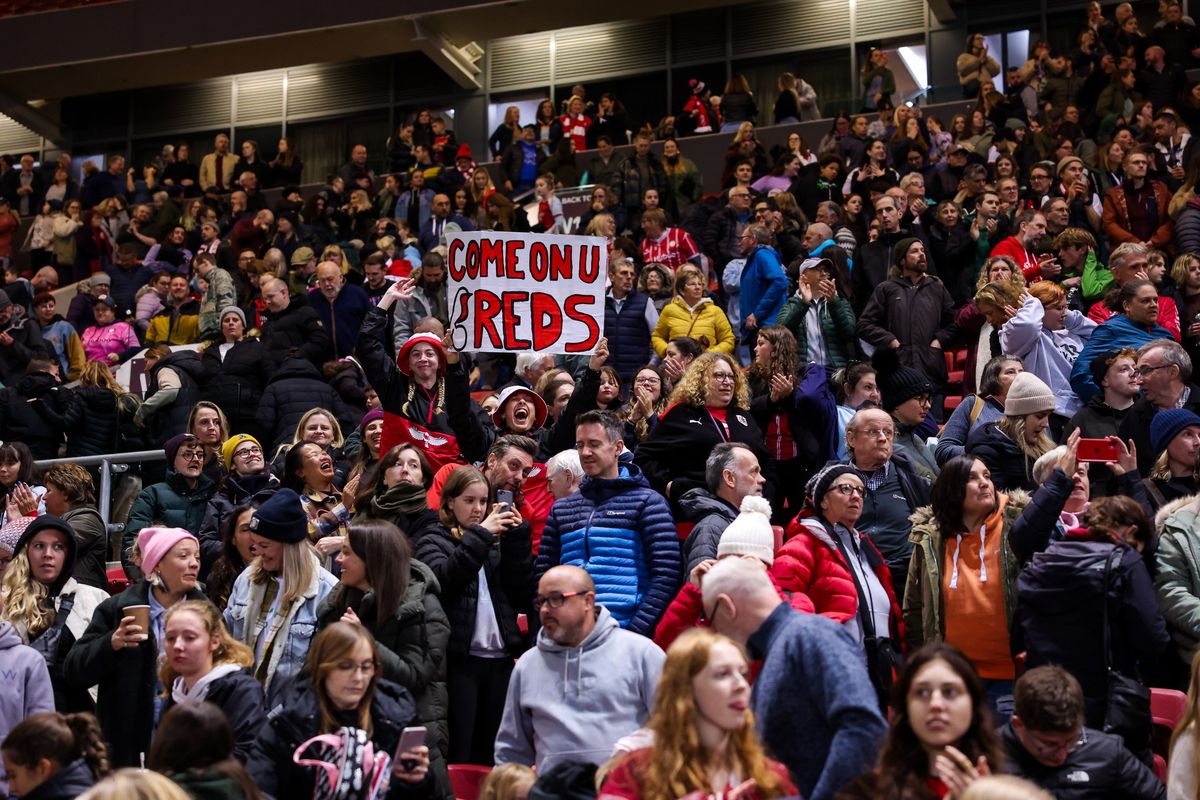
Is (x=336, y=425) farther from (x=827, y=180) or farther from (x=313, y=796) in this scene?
(x=827, y=180)

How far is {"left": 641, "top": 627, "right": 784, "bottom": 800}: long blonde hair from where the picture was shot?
439 cm

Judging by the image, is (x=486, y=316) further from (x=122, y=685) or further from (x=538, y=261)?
(x=122, y=685)

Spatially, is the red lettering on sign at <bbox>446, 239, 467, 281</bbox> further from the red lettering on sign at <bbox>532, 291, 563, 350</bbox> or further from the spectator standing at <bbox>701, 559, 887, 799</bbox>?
the spectator standing at <bbox>701, 559, 887, 799</bbox>

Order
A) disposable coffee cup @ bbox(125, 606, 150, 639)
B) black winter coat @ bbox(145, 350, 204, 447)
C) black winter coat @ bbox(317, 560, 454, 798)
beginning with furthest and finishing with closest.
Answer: black winter coat @ bbox(145, 350, 204, 447)
disposable coffee cup @ bbox(125, 606, 150, 639)
black winter coat @ bbox(317, 560, 454, 798)

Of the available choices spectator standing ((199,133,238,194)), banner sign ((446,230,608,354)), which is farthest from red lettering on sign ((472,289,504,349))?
spectator standing ((199,133,238,194))

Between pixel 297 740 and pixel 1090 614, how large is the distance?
2945mm

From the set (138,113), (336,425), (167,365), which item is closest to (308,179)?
(138,113)

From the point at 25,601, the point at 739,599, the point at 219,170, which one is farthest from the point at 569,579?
the point at 219,170

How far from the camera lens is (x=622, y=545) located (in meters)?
6.83

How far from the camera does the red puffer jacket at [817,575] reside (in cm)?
625

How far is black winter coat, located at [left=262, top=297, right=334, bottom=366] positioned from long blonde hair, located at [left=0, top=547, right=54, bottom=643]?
495cm

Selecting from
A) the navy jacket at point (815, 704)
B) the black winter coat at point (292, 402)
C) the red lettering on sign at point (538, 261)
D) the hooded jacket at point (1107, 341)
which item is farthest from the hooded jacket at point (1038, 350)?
the navy jacket at point (815, 704)

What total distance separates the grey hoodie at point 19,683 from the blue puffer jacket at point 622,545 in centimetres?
211

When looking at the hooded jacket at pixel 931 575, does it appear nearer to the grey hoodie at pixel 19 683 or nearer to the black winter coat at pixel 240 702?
the black winter coat at pixel 240 702
